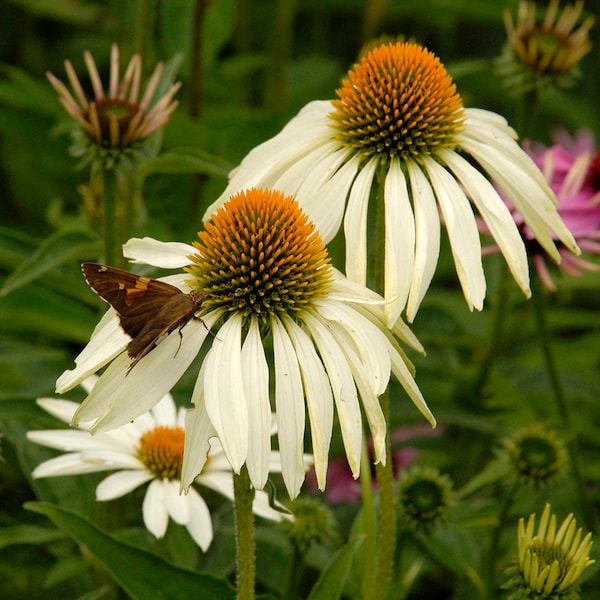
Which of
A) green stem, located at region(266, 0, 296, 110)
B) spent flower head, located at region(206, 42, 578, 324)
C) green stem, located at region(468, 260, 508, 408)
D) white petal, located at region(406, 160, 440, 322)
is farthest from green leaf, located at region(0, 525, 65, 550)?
green stem, located at region(266, 0, 296, 110)

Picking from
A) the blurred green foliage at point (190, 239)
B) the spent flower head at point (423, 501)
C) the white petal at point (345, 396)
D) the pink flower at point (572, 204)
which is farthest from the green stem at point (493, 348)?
the white petal at point (345, 396)

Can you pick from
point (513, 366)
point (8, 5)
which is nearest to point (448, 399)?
point (513, 366)

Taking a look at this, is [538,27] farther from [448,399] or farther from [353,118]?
[353,118]

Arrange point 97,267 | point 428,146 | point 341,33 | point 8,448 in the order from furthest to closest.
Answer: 1. point 341,33
2. point 8,448
3. point 428,146
4. point 97,267

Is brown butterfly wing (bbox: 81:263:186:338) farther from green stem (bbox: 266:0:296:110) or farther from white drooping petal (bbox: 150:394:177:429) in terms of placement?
green stem (bbox: 266:0:296:110)

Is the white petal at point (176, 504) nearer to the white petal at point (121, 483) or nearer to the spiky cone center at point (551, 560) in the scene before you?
the white petal at point (121, 483)

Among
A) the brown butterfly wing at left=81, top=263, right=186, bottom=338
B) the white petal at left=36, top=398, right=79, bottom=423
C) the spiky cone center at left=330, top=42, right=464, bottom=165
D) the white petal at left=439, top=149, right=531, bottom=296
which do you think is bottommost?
the white petal at left=36, top=398, right=79, bottom=423
